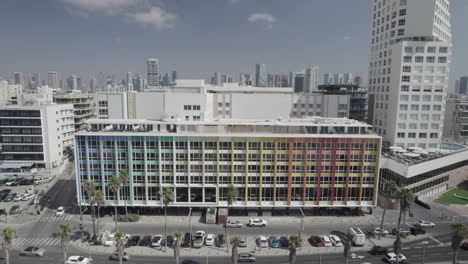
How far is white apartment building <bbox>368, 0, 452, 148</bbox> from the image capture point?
102500 millimetres

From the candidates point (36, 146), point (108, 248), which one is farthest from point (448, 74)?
point (36, 146)

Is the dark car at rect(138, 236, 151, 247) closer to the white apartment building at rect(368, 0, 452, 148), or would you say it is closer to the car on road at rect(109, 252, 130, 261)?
the car on road at rect(109, 252, 130, 261)

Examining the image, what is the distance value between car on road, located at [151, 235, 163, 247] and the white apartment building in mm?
91095

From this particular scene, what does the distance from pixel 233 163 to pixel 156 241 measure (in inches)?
1074

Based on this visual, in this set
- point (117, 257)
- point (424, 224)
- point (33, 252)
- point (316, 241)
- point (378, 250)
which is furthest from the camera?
point (424, 224)

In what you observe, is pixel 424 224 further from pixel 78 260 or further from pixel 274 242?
pixel 78 260

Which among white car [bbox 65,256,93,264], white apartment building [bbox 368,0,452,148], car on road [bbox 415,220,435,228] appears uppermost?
white apartment building [bbox 368,0,452,148]

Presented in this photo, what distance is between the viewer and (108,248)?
6450 cm

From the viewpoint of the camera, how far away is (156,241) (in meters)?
65.5

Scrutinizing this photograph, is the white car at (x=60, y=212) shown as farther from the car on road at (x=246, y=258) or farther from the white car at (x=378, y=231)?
the white car at (x=378, y=231)

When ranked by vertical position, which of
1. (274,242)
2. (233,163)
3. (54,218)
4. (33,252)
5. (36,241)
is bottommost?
(36,241)

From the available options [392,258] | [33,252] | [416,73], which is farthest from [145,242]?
[416,73]

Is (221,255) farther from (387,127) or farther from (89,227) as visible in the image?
(387,127)

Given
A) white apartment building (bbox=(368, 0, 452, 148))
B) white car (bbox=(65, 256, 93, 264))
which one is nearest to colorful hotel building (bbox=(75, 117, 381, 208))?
white car (bbox=(65, 256, 93, 264))
